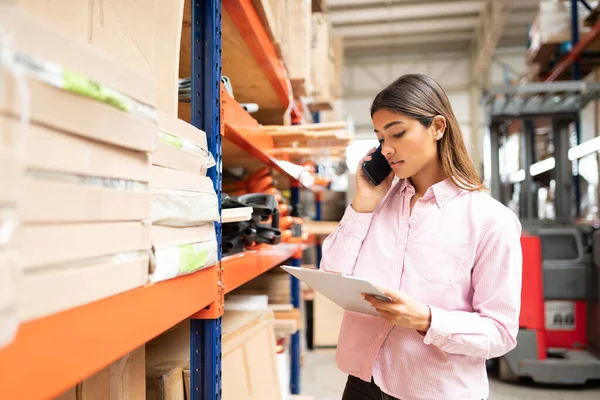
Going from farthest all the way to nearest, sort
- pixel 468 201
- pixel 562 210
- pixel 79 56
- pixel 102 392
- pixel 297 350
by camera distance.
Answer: pixel 562 210 < pixel 297 350 < pixel 468 201 < pixel 102 392 < pixel 79 56

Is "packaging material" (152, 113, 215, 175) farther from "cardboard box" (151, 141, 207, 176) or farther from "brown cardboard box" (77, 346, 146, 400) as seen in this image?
"brown cardboard box" (77, 346, 146, 400)

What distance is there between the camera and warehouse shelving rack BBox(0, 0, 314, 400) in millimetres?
610

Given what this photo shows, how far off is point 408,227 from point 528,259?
3161 millimetres

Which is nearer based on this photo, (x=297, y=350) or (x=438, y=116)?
(x=438, y=116)

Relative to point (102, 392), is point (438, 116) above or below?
above

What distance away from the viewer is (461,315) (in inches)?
52.7

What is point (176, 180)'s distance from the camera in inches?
42.8

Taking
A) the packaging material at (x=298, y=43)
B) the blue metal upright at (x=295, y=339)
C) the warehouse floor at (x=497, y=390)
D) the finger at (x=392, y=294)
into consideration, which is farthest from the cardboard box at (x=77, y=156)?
the warehouse floor at (x=497, y=390)

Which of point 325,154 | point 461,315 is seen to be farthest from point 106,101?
point 325,154

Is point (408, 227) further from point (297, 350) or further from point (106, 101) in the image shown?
point (297, 350)

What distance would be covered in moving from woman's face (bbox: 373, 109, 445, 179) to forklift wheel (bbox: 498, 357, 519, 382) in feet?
11.6

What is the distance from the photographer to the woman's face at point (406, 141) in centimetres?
151

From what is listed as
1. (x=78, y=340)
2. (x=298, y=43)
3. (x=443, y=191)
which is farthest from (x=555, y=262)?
(x=78, y=340)

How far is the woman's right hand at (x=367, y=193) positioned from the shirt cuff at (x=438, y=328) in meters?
0.47
